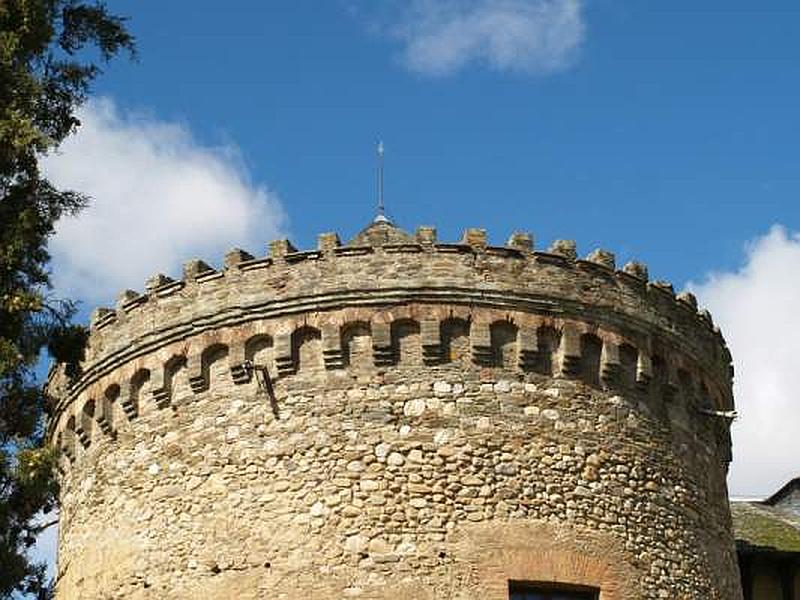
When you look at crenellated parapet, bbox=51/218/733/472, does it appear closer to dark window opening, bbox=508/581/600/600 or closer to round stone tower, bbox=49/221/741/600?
round stone tower, bbox=49/221/741/600

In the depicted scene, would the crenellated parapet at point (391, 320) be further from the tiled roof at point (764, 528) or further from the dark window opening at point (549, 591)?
the tiled roof at point (764, 528)

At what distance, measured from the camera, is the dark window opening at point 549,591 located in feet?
58.2

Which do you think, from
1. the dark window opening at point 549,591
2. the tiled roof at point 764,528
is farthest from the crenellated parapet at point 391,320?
the tiled roof at point 764,528

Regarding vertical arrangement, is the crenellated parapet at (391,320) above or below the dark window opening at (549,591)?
above

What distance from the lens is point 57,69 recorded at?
56.2 ft

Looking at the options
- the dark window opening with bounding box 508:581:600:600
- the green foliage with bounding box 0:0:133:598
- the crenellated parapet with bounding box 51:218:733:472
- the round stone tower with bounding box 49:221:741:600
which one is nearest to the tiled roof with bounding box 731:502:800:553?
the round stone tower with bounding box 49:221:741:600

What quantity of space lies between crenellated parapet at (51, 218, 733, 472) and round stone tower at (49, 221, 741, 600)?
1.1 inches

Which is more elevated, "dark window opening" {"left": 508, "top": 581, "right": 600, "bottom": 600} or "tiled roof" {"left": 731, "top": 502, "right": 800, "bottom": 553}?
"tiled roof" {"left": 731, "top": 502, "right": 800, "bottom": 553}

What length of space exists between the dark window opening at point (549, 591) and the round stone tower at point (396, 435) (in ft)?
0.10

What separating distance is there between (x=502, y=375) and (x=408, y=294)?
1574 millimetres

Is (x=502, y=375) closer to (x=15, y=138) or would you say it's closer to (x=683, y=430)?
(x=683, y=430)

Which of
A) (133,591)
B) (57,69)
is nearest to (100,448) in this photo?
(133,591)

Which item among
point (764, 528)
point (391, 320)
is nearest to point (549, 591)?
point (391, 320)

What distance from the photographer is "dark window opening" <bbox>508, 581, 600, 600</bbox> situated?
58.2 ft
